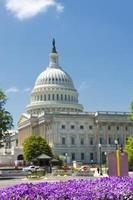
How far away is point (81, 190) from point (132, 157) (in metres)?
51.2

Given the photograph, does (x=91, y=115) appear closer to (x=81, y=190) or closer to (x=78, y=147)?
(x=78, y=147)

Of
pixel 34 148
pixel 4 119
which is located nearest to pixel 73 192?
pixel 4 119

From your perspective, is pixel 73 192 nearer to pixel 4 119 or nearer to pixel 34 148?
pixel 4 119

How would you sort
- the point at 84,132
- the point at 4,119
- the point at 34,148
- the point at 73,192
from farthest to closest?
the point at 84,132, the point at 34,148, the point at 4,119, the point at 73,192

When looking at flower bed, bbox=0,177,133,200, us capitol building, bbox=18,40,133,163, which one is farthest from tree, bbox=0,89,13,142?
us capitol building, bbox=18,40,133,163

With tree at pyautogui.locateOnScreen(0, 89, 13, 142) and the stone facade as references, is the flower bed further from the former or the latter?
the stone facade

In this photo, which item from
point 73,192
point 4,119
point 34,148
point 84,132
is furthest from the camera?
point 84,132

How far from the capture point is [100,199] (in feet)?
52.2

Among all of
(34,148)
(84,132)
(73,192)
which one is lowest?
(73,192)

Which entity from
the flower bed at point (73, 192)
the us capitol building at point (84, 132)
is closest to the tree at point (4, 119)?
the flower bed at point (73, 192)

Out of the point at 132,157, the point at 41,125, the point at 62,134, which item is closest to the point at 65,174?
the point at 132,157

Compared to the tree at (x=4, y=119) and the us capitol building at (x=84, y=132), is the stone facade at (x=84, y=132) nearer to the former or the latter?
the us capitol building at (x=84, y=132)

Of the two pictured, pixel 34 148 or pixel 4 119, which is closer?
pixel 4 119

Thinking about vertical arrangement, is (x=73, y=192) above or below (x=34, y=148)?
below
